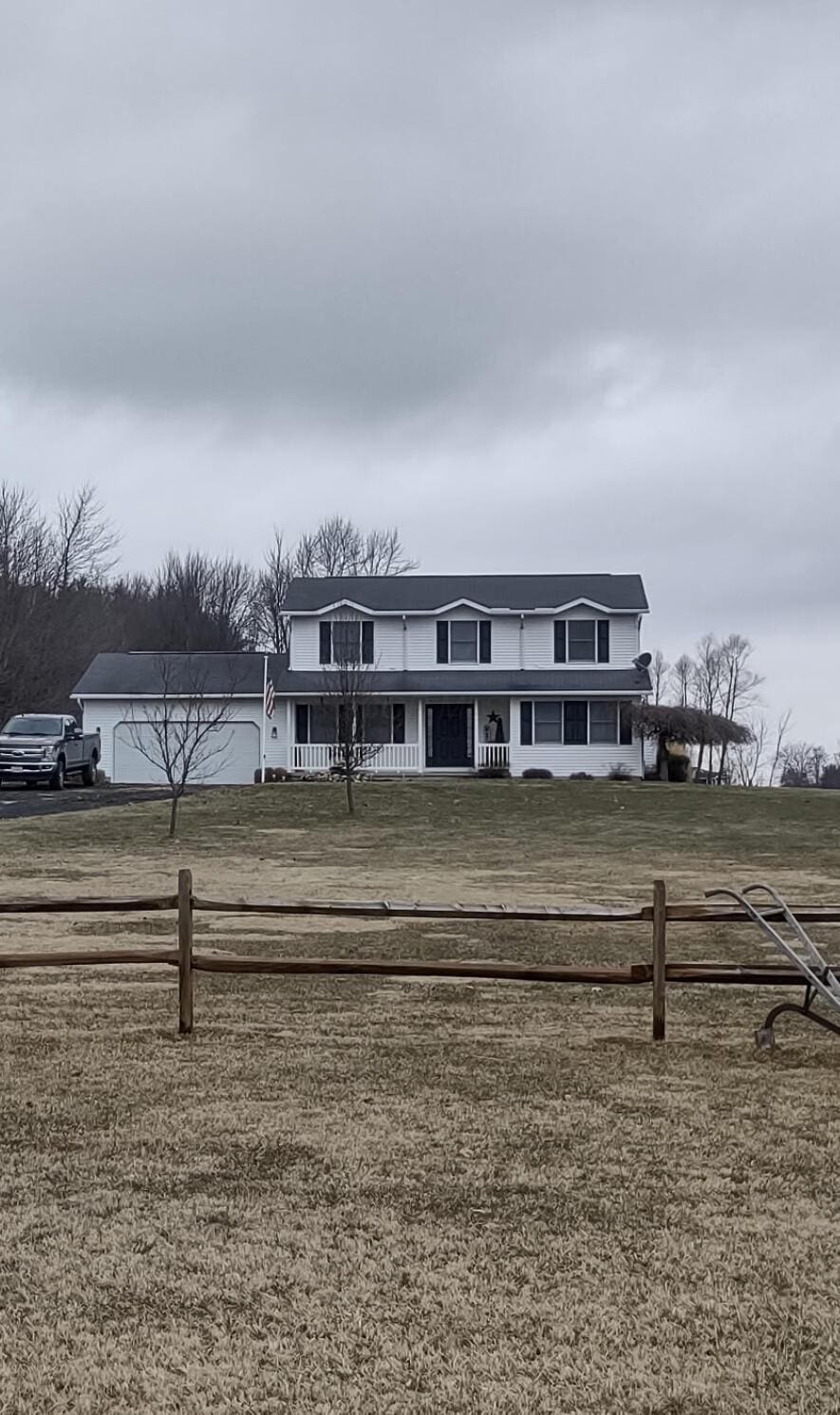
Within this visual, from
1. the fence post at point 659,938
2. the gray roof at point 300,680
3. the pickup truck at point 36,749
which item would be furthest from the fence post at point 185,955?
the gray roof at point 300,680

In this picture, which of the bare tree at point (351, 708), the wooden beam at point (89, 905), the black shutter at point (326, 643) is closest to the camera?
the wooden beam at point (89, 905)

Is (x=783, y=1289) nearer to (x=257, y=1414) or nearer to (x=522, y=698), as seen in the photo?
(x=257, y=1414)

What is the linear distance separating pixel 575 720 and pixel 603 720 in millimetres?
789

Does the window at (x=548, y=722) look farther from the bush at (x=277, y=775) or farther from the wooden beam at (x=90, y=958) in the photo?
the wooden beam at (x=90, y=958)

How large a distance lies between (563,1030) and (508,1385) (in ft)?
17.1

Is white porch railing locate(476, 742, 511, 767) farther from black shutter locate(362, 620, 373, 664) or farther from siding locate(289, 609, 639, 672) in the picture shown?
black shutter locate(362, 620, 373, 664)

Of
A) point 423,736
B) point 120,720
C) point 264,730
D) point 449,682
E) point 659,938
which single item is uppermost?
point 449,682

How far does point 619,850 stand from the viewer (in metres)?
24.1

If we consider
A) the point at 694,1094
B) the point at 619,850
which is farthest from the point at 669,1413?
the point at 619,850

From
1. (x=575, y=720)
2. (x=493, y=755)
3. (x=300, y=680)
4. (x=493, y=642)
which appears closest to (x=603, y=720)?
(x=575, y=720)

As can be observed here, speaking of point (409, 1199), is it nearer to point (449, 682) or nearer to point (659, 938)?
point (659, 938)

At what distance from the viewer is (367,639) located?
40.4 meters

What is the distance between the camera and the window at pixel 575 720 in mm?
39312

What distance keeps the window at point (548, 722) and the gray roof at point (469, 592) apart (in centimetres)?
282
